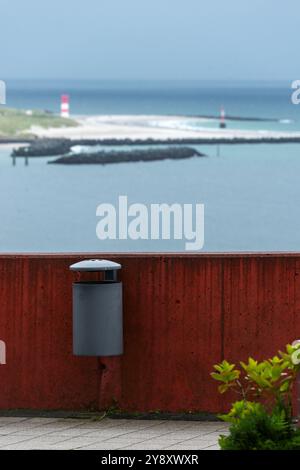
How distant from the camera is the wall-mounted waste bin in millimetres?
10000

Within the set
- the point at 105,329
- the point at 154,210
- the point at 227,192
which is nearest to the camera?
the point at 105,329

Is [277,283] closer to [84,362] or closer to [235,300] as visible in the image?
[235,300]

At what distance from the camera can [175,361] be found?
10.4 meters

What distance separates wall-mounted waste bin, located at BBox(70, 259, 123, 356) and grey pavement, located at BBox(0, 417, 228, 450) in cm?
57

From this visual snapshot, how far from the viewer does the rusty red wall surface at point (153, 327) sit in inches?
405

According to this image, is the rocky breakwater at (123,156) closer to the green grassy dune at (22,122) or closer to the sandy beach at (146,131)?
the sandy beach at (146,131)

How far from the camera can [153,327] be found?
10375 millimetres

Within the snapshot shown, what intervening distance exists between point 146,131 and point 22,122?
61.2 ft

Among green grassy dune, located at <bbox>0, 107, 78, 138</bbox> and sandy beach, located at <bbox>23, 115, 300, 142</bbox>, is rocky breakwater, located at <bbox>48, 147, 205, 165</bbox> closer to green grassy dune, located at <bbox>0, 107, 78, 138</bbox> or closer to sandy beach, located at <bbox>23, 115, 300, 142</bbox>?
sandy beach, located at <bbox>23, 115, 300, 142</bbox>

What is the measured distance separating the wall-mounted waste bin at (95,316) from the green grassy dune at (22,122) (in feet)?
400

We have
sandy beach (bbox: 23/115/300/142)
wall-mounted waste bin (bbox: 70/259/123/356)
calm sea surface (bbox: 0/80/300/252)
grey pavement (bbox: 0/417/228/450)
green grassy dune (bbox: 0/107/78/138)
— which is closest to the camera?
grey pavement (bbox: 0/417/228/450)

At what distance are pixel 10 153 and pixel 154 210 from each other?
120m

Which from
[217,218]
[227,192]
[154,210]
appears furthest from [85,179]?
[154,210]

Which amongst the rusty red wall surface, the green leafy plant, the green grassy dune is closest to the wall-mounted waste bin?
the rusty red wall surface
